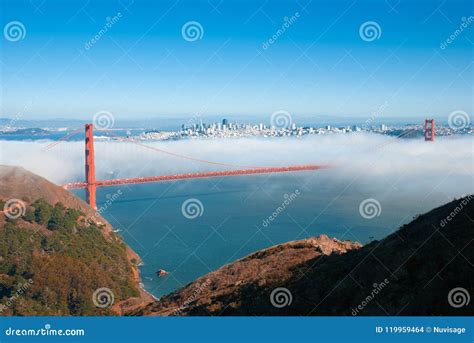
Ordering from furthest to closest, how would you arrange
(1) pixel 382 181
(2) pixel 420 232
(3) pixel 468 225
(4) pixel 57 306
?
1. (1) pixel 382 181
2. (4) pixel 57 306
3. (2) pixel 420 232
4. (3) pixel 468 225

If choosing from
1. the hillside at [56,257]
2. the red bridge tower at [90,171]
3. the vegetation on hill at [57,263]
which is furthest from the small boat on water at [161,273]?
the red bridge tower at [90,171]

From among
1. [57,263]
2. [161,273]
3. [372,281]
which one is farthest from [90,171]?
[372,281]

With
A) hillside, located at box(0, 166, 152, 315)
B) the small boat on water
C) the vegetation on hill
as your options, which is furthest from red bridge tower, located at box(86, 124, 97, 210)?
the small boat on water

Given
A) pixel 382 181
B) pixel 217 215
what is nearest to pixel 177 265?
pixel 217 215

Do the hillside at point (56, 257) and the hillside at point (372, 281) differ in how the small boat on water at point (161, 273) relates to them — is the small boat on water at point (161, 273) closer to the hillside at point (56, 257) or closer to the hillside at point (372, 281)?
the hillside at point (56, 257)

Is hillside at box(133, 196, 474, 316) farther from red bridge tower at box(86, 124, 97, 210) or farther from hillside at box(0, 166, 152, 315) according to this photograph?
red bridge tower at box(86, 124, 97, 210)

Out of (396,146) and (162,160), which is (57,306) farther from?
(396,146)

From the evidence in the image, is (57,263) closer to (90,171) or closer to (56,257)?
(56,257)
